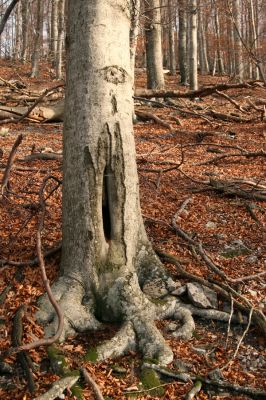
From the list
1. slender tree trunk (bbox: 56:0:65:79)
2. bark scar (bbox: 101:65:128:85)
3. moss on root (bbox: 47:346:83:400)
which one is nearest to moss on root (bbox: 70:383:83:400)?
moss on root (bbox: 47:346:83:400)

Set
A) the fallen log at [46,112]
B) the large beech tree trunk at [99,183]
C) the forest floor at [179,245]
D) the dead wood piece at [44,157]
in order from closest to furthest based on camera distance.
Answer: the forest floor at [179,245]
the large beech tree trunk at [99,183]
the dead wood piece at [44,157]
the fallen log at [46,112]

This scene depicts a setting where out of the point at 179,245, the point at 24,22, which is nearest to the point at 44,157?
the point at 179,245

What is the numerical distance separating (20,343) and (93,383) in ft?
2.01

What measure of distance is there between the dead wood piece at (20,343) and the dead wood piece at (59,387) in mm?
126

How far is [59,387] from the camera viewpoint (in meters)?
2.56

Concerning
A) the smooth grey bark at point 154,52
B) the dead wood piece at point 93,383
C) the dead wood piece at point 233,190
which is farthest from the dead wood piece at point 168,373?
the smooth grey bark at point 154,52

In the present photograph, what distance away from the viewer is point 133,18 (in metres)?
10.0

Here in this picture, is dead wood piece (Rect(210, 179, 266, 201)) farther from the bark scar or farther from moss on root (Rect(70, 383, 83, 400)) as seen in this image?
moss on root (Rect(70, 383, 83, 400))

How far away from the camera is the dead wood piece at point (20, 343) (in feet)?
8.61

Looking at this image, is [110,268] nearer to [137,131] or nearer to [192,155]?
[192,155]

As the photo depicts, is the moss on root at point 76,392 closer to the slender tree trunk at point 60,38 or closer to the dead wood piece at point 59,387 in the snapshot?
the dead wood piece at point 59,387

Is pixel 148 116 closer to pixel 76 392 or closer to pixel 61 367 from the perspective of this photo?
pixel 61 367

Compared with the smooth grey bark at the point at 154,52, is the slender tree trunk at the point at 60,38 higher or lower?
higher

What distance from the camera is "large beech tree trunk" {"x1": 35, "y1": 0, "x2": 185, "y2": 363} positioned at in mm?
3260
